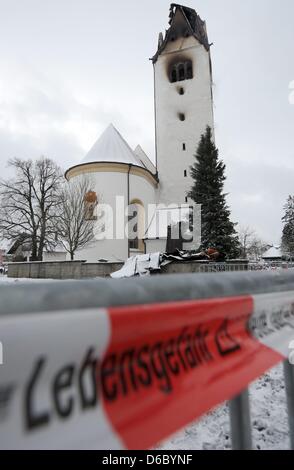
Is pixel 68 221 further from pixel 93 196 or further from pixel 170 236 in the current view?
pixel 170 236

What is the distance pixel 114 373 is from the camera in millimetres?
1119

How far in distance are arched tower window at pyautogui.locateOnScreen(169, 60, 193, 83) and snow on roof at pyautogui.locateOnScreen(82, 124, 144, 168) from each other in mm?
9086

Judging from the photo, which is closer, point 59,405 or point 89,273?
point 59,405

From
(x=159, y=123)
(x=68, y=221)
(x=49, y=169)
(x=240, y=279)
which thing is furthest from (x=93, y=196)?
(x=240, y=279)

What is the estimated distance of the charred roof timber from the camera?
119ft

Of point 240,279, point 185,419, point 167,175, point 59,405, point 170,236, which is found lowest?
point 185,419

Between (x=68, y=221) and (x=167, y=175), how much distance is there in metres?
13.1

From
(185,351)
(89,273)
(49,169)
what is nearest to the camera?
(185,351)

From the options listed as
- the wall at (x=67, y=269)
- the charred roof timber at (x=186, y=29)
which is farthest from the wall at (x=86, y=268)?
the charred roof timber at (x=186, y=29)

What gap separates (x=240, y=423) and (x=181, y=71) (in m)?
40.2

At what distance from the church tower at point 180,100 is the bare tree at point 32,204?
452 inches

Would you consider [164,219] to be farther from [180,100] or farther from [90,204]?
[180,100]

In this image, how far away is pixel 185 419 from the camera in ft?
4.13

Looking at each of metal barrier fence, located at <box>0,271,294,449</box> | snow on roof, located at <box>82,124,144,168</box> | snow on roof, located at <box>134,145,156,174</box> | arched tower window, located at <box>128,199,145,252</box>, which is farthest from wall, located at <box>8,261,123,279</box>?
snow on roof, located at <box>134,145,156,174</box>
